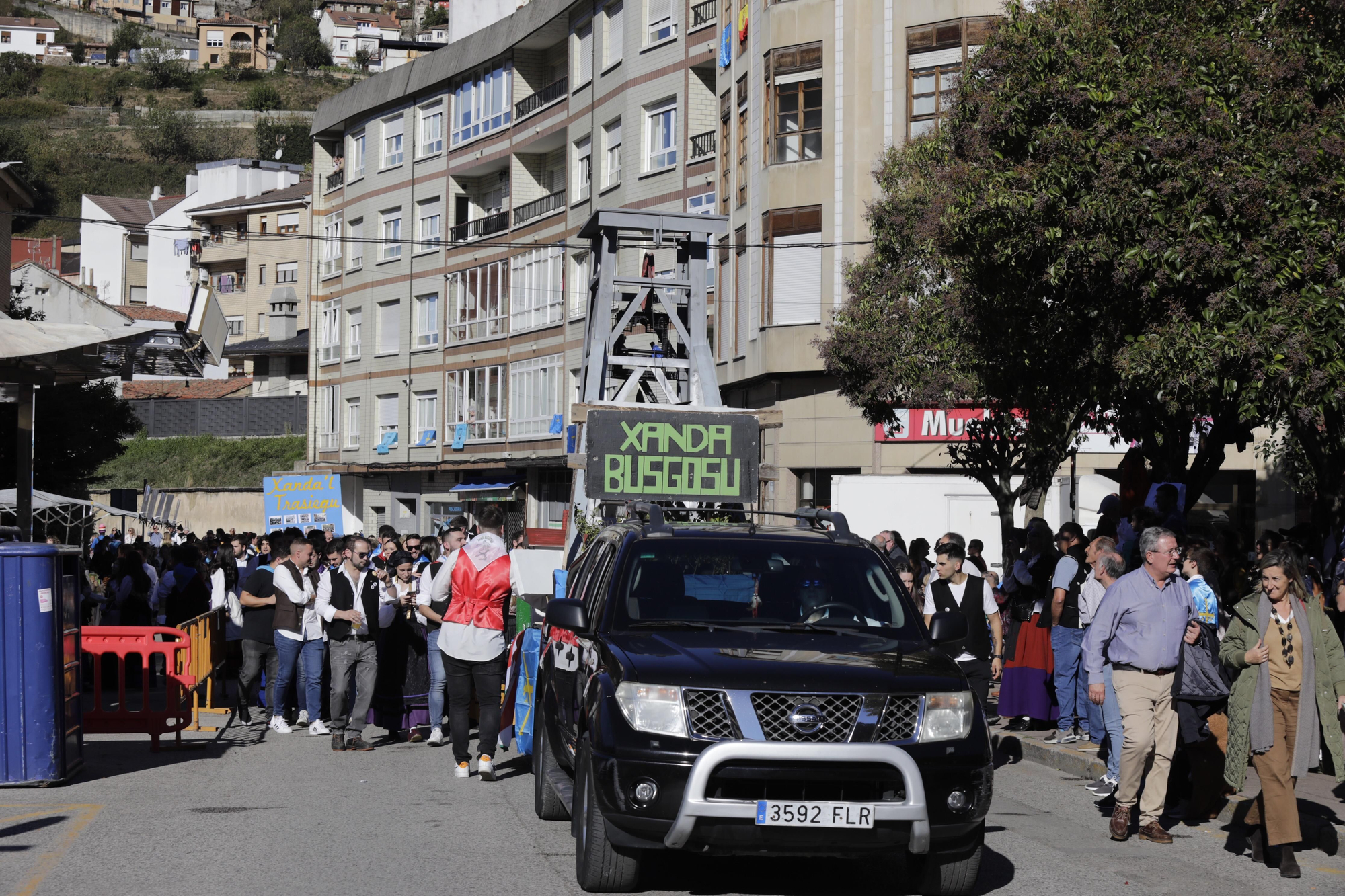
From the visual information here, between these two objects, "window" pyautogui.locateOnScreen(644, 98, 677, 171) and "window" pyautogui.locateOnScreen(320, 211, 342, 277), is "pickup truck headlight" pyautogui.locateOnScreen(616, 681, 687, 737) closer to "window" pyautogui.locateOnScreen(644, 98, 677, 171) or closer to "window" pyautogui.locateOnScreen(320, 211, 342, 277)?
"window" pyautogui.locateOnScreen(644, 98, 677, 171)

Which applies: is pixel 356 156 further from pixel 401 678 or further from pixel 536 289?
pixel 401 678

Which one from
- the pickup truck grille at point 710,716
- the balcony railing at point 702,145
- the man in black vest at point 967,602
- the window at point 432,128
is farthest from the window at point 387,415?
the pickup truck grille at point 710,716

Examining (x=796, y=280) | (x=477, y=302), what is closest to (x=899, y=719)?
(x=796, y=280)

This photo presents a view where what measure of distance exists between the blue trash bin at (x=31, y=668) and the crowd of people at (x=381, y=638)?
2684mm

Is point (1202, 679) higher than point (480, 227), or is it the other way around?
point (480, 227)

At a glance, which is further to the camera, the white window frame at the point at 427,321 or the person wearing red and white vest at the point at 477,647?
the white window frame at the point at 427,321

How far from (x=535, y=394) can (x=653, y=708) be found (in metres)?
38.6

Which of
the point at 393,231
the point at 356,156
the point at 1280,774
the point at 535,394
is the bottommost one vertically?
the point at 1280,774

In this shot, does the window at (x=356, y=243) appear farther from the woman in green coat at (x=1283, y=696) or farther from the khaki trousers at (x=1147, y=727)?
the woman in green coat at (x=1283, y=696)

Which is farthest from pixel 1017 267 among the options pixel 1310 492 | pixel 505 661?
pixel 1310 492

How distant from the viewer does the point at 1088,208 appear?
13.4 metres

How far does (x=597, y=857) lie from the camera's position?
7.22 metres

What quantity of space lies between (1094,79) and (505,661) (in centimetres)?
744

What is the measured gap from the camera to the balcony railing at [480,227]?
4809 centimetres
